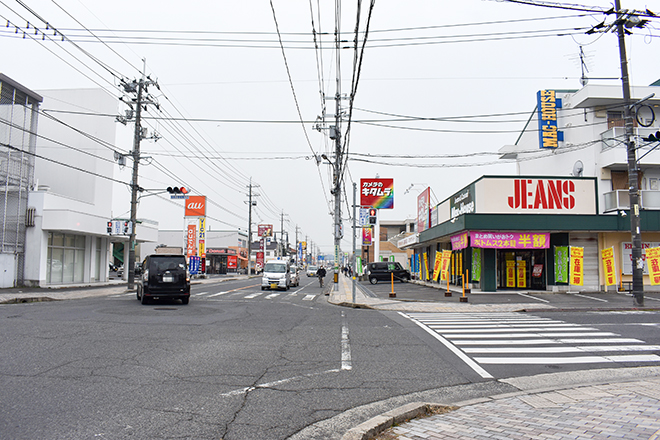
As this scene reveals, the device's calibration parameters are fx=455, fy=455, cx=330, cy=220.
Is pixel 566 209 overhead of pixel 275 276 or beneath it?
overhead

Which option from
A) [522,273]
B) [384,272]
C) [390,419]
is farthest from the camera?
[384,272]

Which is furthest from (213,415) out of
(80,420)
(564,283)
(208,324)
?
(564,283)

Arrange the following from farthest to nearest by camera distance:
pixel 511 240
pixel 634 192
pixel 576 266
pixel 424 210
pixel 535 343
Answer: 1. pixel 424 210
2. pixel 511 240
3. pixel 576 266
4. pixel 634 192
5. pixel 535 343

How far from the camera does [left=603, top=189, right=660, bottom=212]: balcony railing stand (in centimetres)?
2485

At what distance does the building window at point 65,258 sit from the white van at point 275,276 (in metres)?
13.6

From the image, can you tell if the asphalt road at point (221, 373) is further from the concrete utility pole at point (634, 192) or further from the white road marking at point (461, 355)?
the concrete utility pole at point (634, 192)

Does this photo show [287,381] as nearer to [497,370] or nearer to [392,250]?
[497,370]

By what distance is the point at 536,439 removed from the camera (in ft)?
14.6

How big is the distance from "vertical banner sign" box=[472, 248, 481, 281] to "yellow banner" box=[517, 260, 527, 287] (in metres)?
2.74

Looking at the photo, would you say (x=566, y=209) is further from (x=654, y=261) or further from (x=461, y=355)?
(x=461, y=355)

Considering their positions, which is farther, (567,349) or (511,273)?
(511,273)

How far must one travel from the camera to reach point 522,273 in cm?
2653

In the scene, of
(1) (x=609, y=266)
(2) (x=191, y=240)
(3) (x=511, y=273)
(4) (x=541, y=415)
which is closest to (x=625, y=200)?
(1) (x=609, y=266)

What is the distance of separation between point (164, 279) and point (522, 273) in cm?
1972
